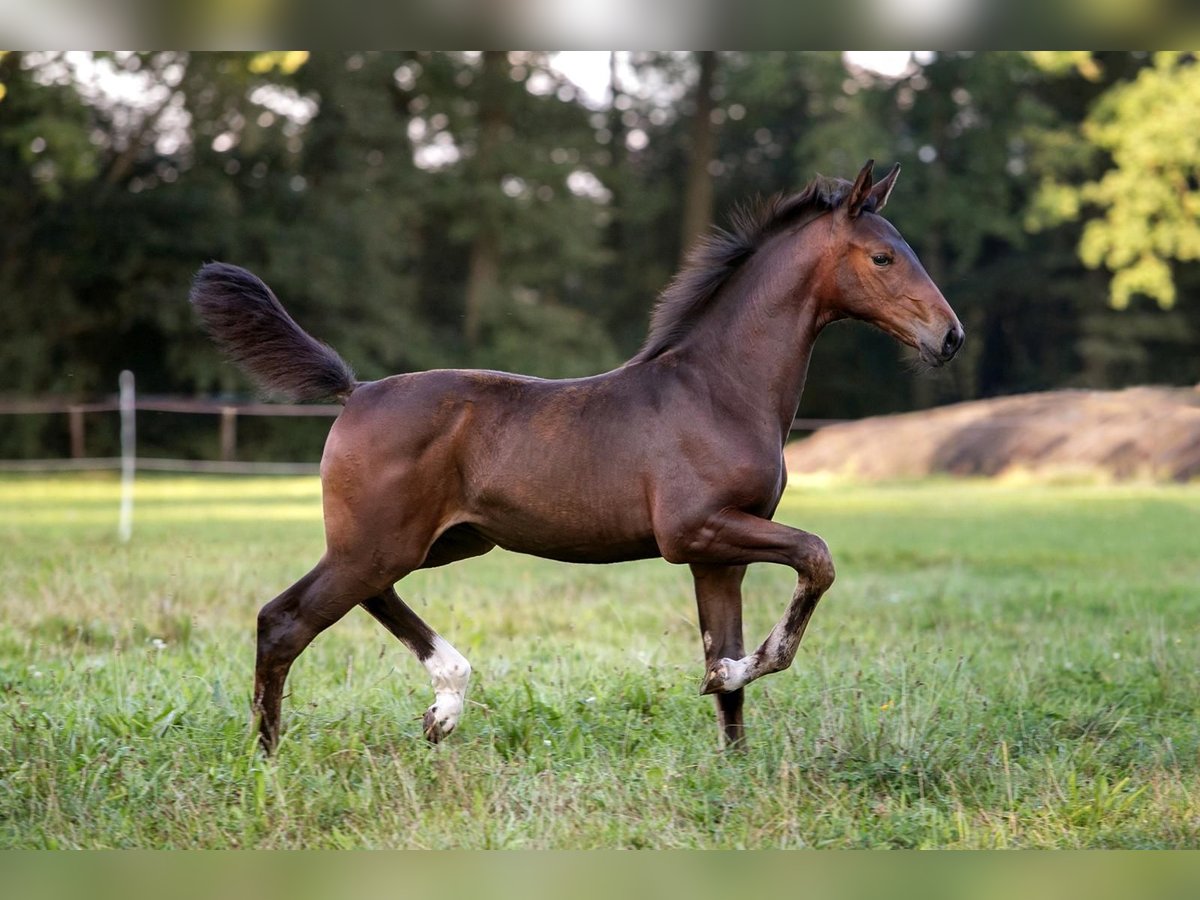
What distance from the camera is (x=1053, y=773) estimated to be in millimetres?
4832

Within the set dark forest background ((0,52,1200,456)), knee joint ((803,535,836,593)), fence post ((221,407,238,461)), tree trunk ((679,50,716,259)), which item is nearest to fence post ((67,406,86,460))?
dark forest background ((0,52,1200,456))

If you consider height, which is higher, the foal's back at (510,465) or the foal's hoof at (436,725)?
the foal's back at (510,465)

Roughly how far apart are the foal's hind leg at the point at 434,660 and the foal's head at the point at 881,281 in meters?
2.14

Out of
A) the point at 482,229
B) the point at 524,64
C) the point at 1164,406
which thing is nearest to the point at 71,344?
the point at 482,229

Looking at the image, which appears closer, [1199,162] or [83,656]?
[83,656]

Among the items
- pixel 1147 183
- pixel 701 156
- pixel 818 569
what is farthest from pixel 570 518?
pixel 701 156

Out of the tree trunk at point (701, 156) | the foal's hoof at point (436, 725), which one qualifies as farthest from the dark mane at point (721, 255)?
the tree trunk at point (701, 156)

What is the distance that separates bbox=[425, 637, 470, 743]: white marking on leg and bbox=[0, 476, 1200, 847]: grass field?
11cm

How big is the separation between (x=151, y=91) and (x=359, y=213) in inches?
213

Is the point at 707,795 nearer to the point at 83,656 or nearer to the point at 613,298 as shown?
the point at 83,656

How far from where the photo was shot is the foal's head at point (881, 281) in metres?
5.01

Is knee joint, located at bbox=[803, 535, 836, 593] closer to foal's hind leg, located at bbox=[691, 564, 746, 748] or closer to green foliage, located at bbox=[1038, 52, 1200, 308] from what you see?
foal's hind leg, located at bbox=[691, 564, 746, 748]

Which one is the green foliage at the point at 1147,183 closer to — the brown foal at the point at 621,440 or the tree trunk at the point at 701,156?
the tree trunk at the point at 701,156

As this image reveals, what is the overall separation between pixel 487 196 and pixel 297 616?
2767 centimetres
